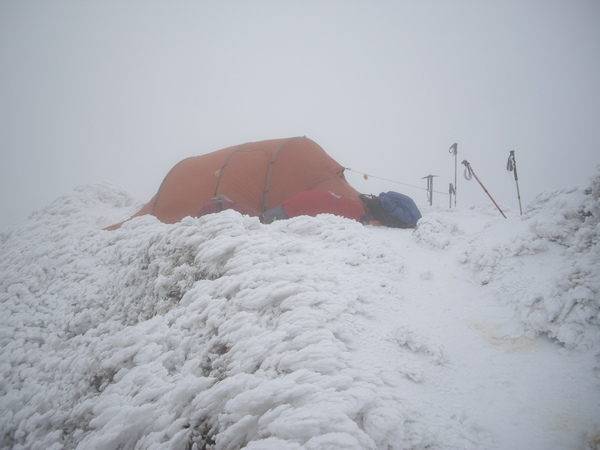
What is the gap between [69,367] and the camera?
2061mm

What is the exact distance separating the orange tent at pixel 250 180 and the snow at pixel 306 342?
3350 millimetres

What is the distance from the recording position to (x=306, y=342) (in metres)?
1.60

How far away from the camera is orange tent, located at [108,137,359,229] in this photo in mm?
6680

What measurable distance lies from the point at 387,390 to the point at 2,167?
60.7m

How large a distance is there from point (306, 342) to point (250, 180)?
18.6ft

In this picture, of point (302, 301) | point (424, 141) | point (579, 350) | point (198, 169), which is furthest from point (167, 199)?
point (424, 141)

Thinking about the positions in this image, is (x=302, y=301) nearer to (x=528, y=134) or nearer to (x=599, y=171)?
(x=599, y=171)

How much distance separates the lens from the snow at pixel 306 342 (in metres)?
1.33

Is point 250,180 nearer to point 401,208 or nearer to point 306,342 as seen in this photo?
point 401,208

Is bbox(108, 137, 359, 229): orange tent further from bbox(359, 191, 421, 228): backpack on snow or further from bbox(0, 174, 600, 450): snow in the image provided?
bbox(0, 174, 600, 450): snow

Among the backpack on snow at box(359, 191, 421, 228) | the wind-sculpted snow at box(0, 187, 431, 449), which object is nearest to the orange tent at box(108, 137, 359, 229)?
the backpack on snow at box(359, 191, 421, 228)

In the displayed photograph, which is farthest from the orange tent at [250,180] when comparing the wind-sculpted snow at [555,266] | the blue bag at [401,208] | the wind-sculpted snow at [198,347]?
the wind-sculpted snow at [555,266]

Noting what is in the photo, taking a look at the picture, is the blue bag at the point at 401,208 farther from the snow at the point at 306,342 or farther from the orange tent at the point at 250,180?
the snow at the point at 306,342

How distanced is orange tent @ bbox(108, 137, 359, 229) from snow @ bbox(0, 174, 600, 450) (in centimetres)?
335
